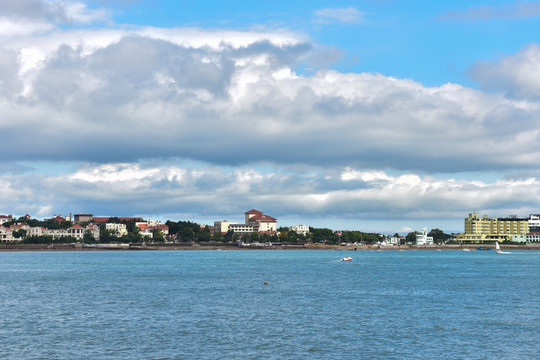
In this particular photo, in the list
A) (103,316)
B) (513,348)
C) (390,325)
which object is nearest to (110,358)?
(103,316)

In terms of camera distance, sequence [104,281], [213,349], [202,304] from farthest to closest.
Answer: [104,281] → [202,304] → [213,349]

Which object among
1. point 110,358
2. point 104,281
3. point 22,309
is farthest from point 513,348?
point 104,281

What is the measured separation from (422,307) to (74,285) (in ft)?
149

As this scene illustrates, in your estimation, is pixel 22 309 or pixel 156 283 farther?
pixel 156 283

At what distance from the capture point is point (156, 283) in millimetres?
84625

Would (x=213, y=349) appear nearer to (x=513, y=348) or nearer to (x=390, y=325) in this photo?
(x=390, y=325)

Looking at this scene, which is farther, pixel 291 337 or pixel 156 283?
pixel 156 283

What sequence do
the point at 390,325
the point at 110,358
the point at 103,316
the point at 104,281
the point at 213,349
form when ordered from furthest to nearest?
the point at 104,281
the point at 103,316
the point at 390,325
the point at 213,349
the point at 110,358

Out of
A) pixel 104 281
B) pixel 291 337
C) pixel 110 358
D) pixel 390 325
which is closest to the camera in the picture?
pixel 110 358

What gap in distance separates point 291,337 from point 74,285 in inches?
1850

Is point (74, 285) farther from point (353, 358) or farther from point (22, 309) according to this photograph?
point (353, 358)

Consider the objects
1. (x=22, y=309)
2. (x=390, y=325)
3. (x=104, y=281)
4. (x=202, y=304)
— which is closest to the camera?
(x=390, y=325)

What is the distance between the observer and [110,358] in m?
35.7

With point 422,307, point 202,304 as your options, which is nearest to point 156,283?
point 202,304
